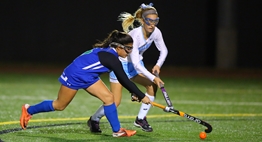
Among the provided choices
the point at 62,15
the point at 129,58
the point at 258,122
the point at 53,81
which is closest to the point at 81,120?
the point at 129,58

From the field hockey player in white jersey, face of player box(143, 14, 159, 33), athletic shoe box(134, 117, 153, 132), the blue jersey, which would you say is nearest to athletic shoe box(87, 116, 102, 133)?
the field hockey player in white jersey

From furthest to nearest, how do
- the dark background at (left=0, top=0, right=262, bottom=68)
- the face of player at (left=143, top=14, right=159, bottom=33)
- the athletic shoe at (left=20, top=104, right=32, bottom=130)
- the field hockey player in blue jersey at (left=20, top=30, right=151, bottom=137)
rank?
the dark background at (left=0, top=0, right=262, bottom=68), the face of player at (left=143, top=14, right=159, bottom=33), the athletic shoe at (left=20, top=104, right=32, bottom=130), the field hockey player in blue jersey at (left=20, top=30, right=151, bottom=137)

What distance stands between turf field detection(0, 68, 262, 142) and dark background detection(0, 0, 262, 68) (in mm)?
4141

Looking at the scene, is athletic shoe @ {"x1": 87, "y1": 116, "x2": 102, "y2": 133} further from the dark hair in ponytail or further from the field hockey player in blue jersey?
the dark hair in ponytail

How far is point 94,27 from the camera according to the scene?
19.5 metres

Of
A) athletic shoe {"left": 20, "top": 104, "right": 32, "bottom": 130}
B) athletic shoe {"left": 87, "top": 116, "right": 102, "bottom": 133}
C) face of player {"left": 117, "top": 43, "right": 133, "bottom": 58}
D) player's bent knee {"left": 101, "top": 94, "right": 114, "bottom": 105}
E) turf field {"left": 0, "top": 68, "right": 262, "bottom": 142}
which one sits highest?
face of player {"left": 117, "top": 43, "right": 133, "bottom": 58}

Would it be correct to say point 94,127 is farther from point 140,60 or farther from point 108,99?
point 140,60

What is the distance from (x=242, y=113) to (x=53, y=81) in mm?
6647

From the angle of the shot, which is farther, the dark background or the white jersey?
the dark background

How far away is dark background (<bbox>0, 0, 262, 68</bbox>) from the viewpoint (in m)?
19.5

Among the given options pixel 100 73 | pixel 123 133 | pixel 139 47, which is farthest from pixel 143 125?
pixel 100 73

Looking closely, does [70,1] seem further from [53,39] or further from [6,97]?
[6,97]

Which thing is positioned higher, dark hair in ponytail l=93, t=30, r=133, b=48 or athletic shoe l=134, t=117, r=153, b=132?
dark hair in ponytail l=93, t=30, r=133, b=48

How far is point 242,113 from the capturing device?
31.1ft
